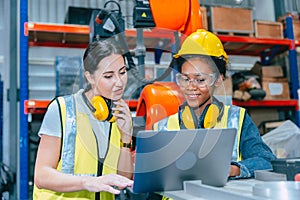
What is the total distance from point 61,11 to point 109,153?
164 inches

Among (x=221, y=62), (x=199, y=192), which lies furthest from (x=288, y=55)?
(x=199, y=192)

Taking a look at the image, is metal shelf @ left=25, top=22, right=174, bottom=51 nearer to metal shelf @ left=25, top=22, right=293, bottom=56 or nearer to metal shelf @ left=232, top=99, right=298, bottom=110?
metal shelf @ left=25, top=22, right=293, bottom=56

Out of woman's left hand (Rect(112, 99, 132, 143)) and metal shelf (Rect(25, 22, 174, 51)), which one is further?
metal shelf (Rect(25, 22, 174, 51))

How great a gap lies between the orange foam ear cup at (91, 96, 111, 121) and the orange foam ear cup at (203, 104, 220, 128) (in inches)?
16.6

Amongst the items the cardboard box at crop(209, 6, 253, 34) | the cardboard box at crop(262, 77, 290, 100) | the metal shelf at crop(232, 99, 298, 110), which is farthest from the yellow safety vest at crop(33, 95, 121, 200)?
the cardboard box at crop(262, 77, 290, 100)

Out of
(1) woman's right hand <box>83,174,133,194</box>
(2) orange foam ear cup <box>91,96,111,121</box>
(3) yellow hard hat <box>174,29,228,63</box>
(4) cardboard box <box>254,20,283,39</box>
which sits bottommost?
(1) woman's right hand <box>83,174,133,194</box>

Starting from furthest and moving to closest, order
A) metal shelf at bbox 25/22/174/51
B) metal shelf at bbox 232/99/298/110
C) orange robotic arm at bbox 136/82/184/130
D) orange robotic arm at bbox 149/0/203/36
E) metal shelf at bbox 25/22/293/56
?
metal shelf at bbox 232/99/298/110 < metal shelf at bbox 25/22/293/56 < metal shelf at bbox 25/22/174/51 < orange robotic arm at bbox 149/0/203/36 < orange robotic arm at bbox 136/82/184/130

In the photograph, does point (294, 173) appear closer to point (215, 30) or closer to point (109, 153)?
point (109, 153)

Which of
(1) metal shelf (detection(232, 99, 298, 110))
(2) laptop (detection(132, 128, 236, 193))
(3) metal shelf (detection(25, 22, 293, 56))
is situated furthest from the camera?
(1) metal shelf (detection(232, 99, 298, 110))

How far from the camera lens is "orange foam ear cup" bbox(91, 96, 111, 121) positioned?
4.36 feet

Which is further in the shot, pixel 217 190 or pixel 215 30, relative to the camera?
pixel 215 30

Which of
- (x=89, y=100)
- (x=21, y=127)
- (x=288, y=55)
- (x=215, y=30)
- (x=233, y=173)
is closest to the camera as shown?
(x=233, y=173)

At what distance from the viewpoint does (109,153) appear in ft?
4.69

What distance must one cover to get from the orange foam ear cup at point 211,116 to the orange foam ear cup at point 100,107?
42 centimetres
